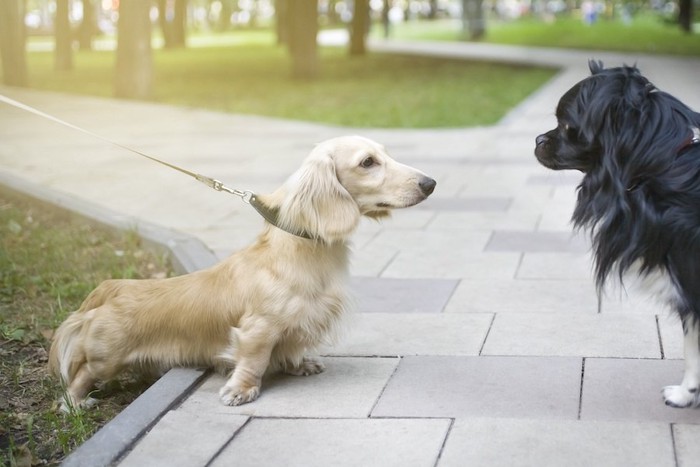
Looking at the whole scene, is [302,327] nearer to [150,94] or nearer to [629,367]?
[629,367]

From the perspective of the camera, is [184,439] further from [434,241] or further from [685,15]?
[685,15]

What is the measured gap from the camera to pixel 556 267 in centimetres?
688

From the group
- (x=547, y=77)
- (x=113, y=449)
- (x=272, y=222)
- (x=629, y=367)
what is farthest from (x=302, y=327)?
(x=547, y=77)

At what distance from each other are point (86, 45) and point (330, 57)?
14859 mm

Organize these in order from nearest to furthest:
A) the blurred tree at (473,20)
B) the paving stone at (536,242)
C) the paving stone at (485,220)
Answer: the paving stone at (536,242) → the paving stone at (485,220) → the blurred tree at (473,20)

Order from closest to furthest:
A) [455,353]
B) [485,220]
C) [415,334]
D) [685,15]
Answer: [455,353], [415,334], [485,220], [685,15]

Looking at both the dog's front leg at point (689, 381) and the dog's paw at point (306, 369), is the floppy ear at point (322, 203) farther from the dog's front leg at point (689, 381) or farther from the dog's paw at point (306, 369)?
the dog's front leg at point (689, 381)

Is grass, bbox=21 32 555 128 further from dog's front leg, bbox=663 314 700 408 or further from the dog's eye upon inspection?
dog's front leg, bbox=663 314 700 408

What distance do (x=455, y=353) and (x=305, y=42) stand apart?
19.0 metres

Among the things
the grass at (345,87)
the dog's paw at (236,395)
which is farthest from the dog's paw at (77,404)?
the grass at (345,87)

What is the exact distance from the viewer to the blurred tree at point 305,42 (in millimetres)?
23172

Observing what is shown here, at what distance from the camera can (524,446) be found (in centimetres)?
394

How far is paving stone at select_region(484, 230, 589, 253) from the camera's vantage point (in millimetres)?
7434

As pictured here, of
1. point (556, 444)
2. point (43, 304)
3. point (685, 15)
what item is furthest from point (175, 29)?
point (556, 444)
